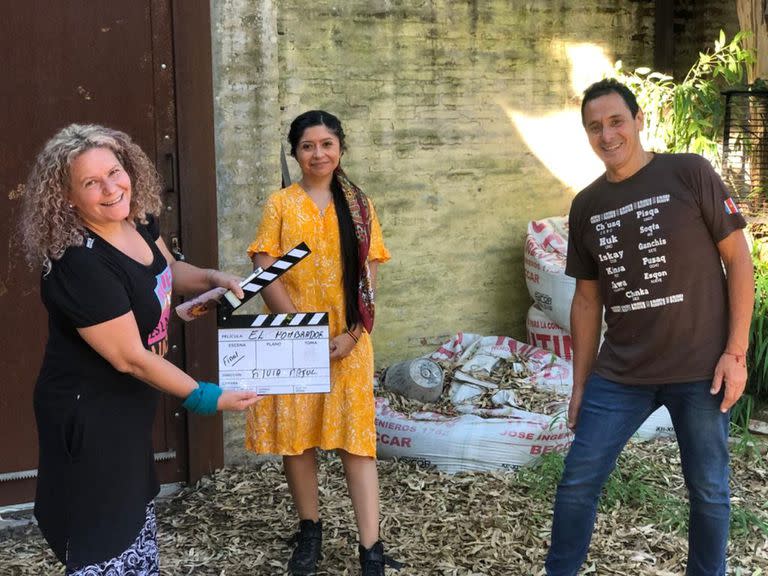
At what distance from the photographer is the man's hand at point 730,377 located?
12.3 ft

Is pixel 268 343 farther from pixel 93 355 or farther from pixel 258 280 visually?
pixel 93 355

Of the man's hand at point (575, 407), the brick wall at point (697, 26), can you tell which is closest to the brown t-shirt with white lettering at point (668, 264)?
the man's hand at point (575, 407)

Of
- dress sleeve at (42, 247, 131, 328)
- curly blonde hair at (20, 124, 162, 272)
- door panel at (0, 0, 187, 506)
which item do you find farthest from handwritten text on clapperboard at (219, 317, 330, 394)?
door panel at (0, 0, 187, 506)

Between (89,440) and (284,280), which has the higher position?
(284,280)

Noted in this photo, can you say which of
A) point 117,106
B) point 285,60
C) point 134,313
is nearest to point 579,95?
point 285,60

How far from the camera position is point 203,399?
11.1ft

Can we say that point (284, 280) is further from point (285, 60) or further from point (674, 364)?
point (285, 60)

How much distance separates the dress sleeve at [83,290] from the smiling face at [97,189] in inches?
5.6

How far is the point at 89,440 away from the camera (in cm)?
324

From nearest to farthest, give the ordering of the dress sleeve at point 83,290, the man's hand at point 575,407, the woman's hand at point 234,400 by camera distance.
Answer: the dress sleeve at point 83,290
the woman's hand at point 234,400
the man's hand at point 575,407

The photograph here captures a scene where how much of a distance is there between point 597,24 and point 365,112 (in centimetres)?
216

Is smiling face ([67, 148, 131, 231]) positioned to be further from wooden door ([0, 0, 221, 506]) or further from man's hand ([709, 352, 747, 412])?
man's hand ([709, 352, 747, 412])

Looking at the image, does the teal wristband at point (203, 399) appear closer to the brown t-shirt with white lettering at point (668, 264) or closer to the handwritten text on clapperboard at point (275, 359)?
the handwritten text on clapperboard at point (275, 359)

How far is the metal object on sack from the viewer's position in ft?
21.6
